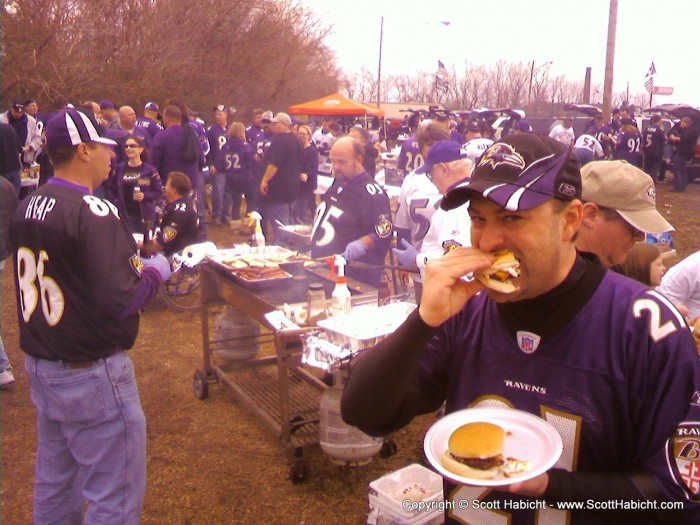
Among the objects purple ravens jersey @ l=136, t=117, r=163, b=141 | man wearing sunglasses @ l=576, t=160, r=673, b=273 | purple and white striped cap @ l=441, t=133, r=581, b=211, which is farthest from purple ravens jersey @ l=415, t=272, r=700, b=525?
purple ravens jersey @ l=136, t=117, r=163, b=141

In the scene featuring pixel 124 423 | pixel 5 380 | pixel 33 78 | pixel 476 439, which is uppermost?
pixel 33 78

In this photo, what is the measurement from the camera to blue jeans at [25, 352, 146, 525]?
2.91 meters

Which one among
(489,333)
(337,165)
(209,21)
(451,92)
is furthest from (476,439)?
(451,92)

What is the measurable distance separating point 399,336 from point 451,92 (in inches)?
2509

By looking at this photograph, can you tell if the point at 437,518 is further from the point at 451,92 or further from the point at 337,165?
the point at 451,92

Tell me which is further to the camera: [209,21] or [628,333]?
[209,21]

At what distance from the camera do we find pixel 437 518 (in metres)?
3.75

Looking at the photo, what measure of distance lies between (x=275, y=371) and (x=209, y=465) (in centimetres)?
161

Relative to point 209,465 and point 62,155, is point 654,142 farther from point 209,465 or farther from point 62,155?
point 62,155

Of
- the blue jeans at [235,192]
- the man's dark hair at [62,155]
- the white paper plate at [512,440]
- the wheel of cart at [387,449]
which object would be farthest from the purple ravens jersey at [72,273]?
the blue jeans at [235,192]

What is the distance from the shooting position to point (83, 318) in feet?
9.47

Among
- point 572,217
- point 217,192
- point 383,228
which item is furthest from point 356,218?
point 217,192

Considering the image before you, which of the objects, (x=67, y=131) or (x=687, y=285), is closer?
(x=67, y=131)

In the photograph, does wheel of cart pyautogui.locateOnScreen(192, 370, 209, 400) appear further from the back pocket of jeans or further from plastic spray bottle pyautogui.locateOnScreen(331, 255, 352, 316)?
the back pocket of jeans
